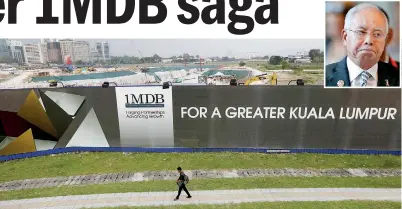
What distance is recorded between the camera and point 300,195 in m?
15.2

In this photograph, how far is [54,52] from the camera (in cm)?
1933

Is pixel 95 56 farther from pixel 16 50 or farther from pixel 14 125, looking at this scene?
pixel 14 125

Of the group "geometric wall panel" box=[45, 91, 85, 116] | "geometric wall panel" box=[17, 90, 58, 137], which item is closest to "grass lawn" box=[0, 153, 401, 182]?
"geometric wall panel" box=[17, 90, 58, 137]

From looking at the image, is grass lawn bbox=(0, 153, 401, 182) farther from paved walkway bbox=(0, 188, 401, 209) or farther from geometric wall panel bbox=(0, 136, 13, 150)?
paved walkway bbox=(0, 188, 401, 209)

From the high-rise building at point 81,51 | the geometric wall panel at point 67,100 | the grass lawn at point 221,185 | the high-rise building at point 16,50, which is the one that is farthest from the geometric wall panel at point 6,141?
the high-rise building at point 81,51

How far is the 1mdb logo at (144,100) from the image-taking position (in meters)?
19.9

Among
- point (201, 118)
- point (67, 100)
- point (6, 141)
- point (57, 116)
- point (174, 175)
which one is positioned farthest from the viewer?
point (201, 118)

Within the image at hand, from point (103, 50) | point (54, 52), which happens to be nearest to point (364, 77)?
point (103, 50)

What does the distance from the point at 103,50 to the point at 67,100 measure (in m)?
3.75

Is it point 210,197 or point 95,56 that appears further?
point 95,56

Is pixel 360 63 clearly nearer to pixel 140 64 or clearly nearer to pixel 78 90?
pixel 140 64

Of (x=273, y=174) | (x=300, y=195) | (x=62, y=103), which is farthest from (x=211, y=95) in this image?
(x=62, y=103)

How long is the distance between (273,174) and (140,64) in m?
9.87

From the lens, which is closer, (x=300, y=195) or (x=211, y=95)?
(x=300, y=195)
